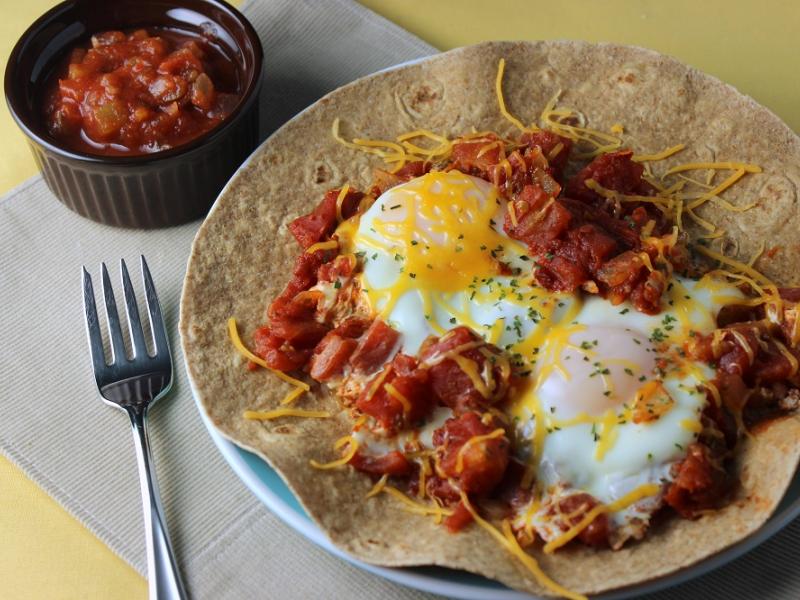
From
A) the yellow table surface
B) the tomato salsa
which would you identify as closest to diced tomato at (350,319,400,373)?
the tomato salsa

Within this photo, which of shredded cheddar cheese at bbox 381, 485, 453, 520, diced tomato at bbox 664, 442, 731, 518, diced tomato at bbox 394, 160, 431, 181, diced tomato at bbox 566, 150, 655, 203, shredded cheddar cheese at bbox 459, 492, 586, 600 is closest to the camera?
shredded cheddar cheese at bbox 459, 492, 586, 600

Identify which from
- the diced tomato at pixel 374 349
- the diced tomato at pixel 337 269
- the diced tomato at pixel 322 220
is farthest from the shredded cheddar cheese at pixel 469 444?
the diced tomato at pixel 322 220

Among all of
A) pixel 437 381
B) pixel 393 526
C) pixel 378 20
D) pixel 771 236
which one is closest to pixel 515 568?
pixel 393 526

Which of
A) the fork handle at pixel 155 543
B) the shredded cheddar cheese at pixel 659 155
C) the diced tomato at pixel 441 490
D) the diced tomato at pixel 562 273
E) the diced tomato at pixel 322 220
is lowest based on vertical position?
the fork handle at pixel 155 543

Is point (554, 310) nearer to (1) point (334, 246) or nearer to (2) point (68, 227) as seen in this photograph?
(1) point (334, 246)

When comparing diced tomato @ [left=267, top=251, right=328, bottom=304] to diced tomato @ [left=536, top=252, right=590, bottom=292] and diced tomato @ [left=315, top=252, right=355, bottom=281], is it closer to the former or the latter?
diced tomato @ [left=315, top=252, right=355, bottom=281]

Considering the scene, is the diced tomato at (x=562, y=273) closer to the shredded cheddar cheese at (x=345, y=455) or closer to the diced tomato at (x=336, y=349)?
the diced tomato at (x=336, y=349)
